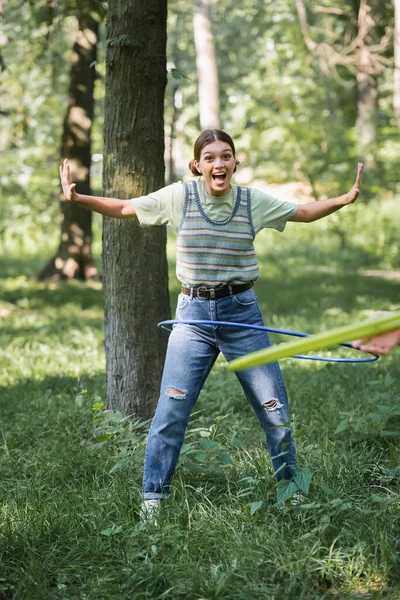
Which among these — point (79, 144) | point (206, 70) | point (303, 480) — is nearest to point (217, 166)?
point (303, 480)

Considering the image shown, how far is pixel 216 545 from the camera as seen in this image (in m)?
3.70

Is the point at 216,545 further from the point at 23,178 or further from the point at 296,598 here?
the point at 23,178

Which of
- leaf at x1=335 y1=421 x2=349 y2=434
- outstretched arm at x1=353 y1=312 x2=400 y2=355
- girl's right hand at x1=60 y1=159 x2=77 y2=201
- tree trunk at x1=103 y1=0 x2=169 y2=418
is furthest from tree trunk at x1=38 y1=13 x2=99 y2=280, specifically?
outstretched arm at x1=353 y1=312 x2=400 y2=355

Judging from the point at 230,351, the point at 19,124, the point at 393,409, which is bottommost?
the point at 393,409

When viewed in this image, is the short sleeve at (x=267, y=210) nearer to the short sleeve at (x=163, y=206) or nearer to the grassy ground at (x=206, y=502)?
the short sleeve at (x=163, y=206)

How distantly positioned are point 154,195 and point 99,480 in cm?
156

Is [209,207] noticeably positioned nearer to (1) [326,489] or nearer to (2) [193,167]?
(2) [193,167]

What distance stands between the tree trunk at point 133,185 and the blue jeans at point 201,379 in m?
1.29

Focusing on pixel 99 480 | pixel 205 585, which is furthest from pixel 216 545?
pixel 99 480

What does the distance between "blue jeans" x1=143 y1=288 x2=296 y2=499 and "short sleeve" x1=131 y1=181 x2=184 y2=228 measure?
1.30ft

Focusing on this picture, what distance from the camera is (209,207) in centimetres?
416

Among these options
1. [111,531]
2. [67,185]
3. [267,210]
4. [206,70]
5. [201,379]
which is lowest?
[111,531]

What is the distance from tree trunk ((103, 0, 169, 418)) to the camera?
5.41 meters

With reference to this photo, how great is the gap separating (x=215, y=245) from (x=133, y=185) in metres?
1.46
